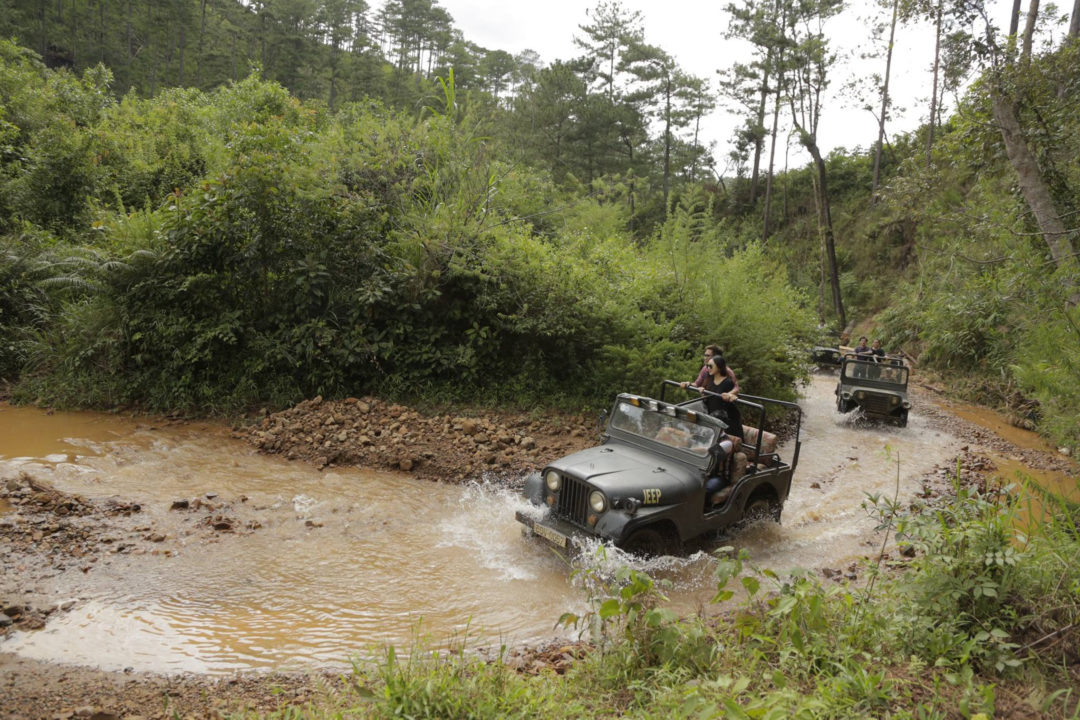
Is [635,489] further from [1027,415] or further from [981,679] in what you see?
[1027,415]

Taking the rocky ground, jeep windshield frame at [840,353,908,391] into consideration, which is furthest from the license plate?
jeep windshield frame at [840,353,908,391]

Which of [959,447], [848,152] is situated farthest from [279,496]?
[848,152]

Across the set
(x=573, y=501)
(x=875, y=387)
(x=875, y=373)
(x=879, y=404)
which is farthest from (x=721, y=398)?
(x=875, y=373)

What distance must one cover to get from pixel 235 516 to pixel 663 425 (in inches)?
186

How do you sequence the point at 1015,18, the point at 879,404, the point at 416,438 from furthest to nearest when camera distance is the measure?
1. the point at 1015,18
2. the point at 879,404
3. the point at 416,438

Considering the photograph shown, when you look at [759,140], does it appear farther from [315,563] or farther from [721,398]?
[315,563]

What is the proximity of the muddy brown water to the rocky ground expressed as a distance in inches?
7.9

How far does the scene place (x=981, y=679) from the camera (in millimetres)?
3250

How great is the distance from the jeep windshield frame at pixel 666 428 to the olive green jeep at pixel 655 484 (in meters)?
0.01

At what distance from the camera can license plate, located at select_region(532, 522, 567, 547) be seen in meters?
5.48

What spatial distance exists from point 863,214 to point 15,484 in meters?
34.7

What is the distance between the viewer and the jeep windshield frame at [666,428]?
20.2 ft

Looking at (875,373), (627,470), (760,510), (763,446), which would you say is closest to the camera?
(627,470)

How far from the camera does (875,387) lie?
13180 millimetres
